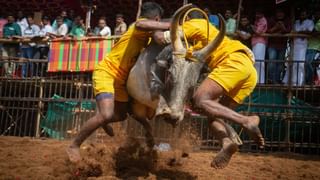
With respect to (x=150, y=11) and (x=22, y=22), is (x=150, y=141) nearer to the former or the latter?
(x=150, y=11)

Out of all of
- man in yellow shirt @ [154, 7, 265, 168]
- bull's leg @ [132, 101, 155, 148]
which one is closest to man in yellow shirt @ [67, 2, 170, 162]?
bull's leg @ [132, 101, 155, 148]

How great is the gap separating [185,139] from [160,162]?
3.32 meters

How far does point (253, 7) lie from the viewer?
14.3 m

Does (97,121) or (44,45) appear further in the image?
(44,45)

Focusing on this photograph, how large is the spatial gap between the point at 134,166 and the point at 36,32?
28.1 feet

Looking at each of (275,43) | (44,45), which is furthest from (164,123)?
(44,45)

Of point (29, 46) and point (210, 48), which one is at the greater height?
point (29, 46)

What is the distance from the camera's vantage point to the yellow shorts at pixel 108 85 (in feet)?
22.0

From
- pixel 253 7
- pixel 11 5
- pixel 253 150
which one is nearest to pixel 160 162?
pixel 253 150

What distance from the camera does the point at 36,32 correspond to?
14.3m

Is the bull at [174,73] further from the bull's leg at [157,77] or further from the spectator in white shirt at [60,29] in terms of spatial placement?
the spectator in white shirt at [60,29]

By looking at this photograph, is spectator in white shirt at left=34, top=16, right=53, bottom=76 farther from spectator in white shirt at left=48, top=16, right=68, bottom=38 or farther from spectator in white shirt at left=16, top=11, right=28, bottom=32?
spectator in white shirt at left=16, top=11, right=28, bottom=32

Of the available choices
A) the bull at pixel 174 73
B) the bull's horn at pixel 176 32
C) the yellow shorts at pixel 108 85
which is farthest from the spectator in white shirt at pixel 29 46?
the bull's horn at pixel 176 32

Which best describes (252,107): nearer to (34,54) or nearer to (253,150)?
(253,150)
